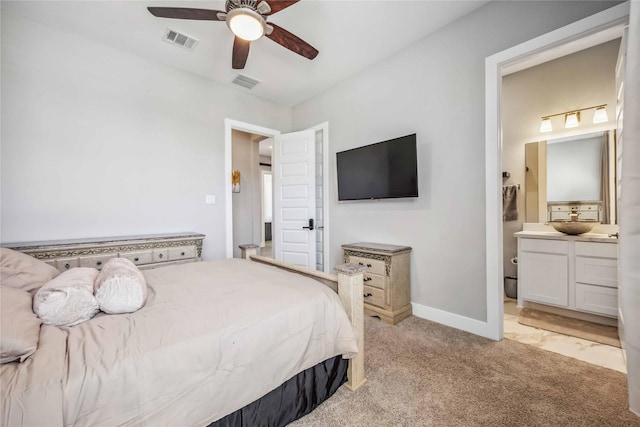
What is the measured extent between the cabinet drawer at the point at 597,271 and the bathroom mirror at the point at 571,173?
52 cm

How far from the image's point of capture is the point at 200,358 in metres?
1.01

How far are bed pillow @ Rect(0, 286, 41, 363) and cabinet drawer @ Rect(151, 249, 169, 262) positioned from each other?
66.8 inches

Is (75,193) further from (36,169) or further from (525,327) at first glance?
(525,327)

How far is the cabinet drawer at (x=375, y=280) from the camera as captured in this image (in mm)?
2648

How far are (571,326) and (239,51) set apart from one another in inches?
159

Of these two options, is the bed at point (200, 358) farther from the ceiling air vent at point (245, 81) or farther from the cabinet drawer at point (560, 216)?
the cabinet drawer at point (560, 216)

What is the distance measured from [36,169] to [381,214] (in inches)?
136

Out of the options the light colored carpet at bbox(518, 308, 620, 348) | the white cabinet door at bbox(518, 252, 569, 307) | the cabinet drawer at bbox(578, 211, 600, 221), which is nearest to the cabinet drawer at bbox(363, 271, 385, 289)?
the light colored carpet at bbox(518, 308, 620, 348)

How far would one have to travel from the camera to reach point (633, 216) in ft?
2.31

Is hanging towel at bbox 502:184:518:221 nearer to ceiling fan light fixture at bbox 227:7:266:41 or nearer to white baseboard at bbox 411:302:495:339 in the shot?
white baseboard at bbox 411:302:495:339

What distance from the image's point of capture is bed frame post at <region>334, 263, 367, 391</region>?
157 centimetres

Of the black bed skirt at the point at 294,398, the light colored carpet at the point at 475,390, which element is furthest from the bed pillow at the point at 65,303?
the light colored carpet at the point at 475,390

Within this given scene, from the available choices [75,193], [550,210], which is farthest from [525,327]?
[75,193]

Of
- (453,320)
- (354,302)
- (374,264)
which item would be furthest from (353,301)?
(453,320)
